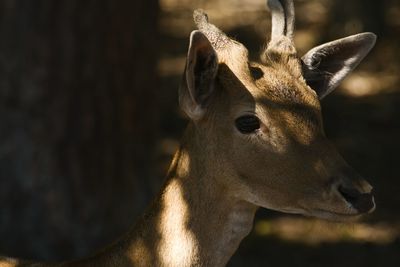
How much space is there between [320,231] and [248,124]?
4.58 m

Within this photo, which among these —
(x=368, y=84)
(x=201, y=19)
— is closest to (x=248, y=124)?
(x=201, y=19)

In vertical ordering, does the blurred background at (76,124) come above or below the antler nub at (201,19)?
below

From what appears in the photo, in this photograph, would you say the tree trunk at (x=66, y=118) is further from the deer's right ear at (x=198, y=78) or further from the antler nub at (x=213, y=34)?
the deer's right ear at (x=198, y=78)

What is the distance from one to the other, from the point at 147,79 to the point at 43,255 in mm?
1559

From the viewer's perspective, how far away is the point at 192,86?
4.80 metres

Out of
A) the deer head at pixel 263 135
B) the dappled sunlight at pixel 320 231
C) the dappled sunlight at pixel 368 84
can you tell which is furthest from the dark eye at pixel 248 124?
the dappled sunlight at pixel 368 84

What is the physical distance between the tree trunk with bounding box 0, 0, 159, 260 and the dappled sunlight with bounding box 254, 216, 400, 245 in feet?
6.32

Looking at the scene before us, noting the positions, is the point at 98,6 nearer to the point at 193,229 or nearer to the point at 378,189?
the point at 193,229

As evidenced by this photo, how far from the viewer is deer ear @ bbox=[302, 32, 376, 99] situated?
17.9 feet

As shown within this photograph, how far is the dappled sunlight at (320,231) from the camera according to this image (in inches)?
361

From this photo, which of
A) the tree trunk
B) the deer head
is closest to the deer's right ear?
the deer head

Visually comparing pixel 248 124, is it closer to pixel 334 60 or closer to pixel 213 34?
pixel 213 34

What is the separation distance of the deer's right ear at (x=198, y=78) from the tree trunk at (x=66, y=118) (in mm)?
2746

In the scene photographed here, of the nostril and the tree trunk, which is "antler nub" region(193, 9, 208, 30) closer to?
the nostril
